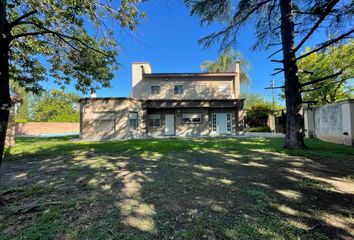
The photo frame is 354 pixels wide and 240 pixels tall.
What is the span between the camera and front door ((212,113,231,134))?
776 inches

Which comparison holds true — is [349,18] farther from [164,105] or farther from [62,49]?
[164,105]

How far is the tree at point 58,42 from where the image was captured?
3.63m

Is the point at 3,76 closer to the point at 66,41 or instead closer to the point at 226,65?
the point at 66,41

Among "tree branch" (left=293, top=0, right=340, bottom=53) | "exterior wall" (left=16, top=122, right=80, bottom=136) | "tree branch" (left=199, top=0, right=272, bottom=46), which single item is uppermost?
"tree branch" (left=199, top=0, right=272, bottom=46)

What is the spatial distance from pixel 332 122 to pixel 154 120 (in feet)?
46.1

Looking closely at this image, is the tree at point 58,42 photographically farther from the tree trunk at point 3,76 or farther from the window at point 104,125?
the window at point 104,125

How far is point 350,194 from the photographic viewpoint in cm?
351

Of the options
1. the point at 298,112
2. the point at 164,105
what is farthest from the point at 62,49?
the point at 164,105

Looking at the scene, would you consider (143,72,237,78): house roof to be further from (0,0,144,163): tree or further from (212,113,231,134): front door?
(0,0,144,163): tree

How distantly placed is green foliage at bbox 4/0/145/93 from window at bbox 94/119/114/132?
8.71 m

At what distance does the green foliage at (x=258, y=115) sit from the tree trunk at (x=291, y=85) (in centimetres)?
1573

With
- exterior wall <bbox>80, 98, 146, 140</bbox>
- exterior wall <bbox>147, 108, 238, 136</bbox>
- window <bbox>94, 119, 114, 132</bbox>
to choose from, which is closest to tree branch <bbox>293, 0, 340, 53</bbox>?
exterior wall <bbox>147, 108, 238, 136</bbox>

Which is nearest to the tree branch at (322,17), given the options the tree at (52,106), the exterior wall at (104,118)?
the exterior wall at (104,118)

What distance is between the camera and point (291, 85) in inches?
353
